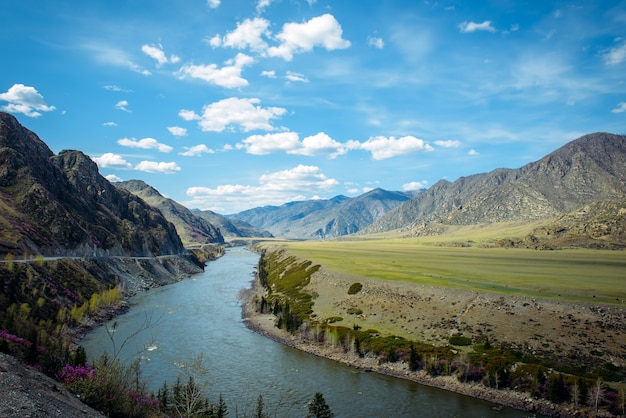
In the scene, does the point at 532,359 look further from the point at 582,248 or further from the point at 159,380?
the point at 582,248

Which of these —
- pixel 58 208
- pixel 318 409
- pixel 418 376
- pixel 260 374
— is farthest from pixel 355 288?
pixel 58 208

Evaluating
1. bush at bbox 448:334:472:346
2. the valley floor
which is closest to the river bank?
the valley floor

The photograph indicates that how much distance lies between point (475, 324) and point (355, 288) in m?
25.7

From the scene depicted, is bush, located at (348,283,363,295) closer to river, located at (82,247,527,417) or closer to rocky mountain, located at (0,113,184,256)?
river, located at (82,247,527,417)

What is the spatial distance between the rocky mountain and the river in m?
30.3

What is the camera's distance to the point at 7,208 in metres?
80.6

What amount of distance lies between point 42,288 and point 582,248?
18959 cm

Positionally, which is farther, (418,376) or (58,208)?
(58,208)

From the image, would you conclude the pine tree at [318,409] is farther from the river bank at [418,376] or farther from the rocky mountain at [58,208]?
the rocky mountain at [58,208]

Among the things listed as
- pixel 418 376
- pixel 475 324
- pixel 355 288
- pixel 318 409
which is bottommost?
pixel 418 376

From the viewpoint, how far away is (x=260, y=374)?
4116cm

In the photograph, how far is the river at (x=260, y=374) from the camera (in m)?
33.6

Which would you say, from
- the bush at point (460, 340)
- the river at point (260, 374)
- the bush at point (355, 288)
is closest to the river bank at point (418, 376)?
the river at point (260, 374)

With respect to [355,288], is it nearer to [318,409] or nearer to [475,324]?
[475,324]
